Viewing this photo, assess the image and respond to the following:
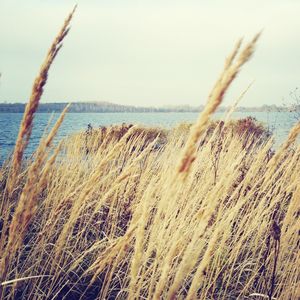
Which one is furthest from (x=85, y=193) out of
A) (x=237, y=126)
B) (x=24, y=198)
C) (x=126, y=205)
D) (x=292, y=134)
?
(x=237, y=126)

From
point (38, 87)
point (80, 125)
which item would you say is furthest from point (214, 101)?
point (80, 125)

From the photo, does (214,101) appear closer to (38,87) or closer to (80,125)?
(38,87)

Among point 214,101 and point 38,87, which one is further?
point 38,87

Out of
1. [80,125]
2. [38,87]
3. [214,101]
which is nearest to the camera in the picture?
[214,101]

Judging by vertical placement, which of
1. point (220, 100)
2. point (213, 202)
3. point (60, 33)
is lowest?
point (213, 202)

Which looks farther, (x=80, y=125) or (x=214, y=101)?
(x=80, y=125)

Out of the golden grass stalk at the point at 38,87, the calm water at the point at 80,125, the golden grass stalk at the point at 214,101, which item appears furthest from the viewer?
the calm water at the point at 80,125

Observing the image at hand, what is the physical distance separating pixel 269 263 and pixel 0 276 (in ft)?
4.95

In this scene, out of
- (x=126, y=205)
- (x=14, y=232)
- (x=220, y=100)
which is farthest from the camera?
(x=126, y=205)

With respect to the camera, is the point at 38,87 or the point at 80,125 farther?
the point at 80,125

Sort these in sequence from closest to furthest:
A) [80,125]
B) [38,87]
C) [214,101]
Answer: [214,101]
[38,87]
[80,125]

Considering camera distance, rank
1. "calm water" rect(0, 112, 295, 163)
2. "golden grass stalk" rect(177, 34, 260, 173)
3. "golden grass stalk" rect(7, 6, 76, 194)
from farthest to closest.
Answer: "calm water" rect(0, 112, 295, 163) → "golden grass stalk" rect(7, 6, 76, 194) → "golden grass stalk" rect(177, 34, 260, 173)

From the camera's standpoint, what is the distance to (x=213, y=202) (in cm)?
95

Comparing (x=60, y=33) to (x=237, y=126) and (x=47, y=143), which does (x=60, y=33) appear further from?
(x=237, y=126)
